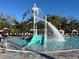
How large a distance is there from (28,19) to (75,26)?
22.7 metres

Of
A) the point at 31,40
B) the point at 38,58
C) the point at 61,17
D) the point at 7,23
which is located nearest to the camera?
the point at 38,58

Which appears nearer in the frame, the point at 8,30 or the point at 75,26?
the point at 8,30

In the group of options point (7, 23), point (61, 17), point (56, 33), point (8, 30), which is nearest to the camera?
point (56, 33)

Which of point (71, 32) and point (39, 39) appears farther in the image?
point (71, 32)

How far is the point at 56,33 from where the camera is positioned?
42.6 meters

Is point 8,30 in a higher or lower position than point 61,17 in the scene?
lower

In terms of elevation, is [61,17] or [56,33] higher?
[61,17]

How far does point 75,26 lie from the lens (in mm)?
88125

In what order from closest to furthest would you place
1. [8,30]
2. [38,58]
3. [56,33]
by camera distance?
1. [38,58]
2. [56,33]
3. [8,30]

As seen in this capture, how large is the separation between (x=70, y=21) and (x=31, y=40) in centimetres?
6364

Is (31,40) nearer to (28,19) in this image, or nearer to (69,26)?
(28,19)

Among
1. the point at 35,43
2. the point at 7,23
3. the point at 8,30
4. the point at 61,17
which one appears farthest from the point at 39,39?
the point at 61,17

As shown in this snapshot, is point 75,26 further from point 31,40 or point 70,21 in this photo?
point 31,40

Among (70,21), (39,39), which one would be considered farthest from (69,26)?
(39,39)
